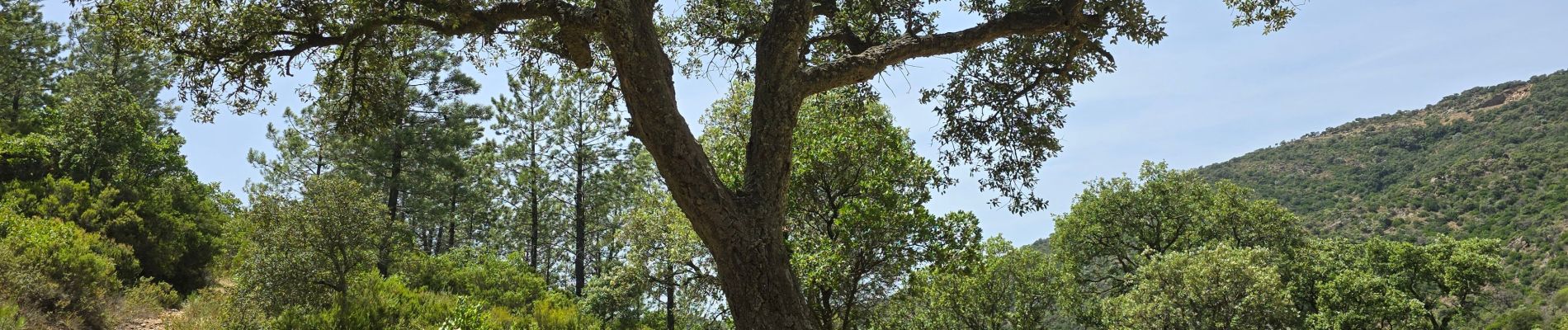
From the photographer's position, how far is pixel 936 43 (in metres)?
6.21

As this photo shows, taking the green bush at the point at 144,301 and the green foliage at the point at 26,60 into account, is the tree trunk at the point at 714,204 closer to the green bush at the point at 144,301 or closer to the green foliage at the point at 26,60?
the green bush at the point at 144,301

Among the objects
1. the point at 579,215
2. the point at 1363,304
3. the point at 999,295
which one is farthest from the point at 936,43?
the point at 1363,304

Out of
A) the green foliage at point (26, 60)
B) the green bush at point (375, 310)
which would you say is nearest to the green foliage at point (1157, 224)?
the green bush at point (375, 310)

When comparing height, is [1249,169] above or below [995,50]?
above

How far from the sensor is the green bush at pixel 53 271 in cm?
1067

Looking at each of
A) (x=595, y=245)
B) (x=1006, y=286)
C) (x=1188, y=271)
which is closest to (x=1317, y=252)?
(x=1188, y=271)

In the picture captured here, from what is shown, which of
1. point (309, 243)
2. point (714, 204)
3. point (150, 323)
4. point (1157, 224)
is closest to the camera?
point (714, 204)

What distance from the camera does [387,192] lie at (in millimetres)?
25141

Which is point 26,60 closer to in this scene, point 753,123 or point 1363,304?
point 753,123

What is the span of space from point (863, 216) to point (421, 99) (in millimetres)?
18754

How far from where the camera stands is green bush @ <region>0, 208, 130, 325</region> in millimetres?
10672

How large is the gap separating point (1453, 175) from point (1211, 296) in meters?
53.3

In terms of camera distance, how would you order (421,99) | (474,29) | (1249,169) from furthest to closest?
(1249,169) → (421,99) → (474,29)

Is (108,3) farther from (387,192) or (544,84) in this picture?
(387,192)
